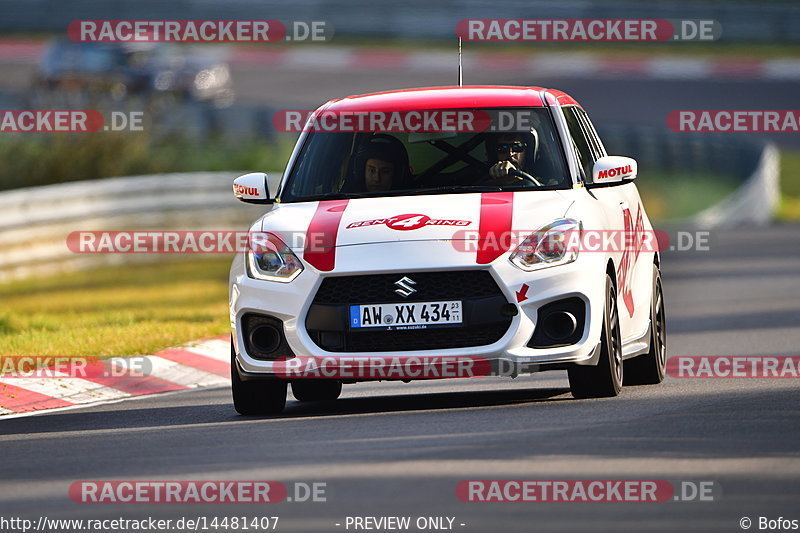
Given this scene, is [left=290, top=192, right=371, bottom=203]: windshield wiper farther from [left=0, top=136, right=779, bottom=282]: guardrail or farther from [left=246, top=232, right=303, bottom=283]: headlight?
[left=0, top=136, right=779, bottom=282]: guardrail

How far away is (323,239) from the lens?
30.1 feet

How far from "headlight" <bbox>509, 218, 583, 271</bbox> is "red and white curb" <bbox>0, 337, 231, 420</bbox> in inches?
130

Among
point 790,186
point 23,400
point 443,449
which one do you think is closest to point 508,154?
point 443,449

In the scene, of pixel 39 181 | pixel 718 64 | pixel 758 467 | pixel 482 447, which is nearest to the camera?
pixel 758 467

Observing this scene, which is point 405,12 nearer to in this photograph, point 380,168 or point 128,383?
point 128,383

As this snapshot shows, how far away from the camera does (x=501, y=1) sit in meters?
46.8

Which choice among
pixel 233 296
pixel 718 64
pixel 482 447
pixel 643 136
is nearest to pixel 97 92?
pixel 643 136

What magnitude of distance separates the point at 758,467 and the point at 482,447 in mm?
1280

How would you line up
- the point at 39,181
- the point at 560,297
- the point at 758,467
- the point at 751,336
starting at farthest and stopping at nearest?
the point at 39,181
the point at 751,336
the point at 560,297
the point at 758,467

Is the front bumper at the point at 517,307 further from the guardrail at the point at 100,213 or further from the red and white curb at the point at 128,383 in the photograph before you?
the guardrail at the point at 100,213

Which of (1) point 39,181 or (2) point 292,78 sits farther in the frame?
(2) point 292,78

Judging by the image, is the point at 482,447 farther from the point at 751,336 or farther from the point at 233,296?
the point at 751,336

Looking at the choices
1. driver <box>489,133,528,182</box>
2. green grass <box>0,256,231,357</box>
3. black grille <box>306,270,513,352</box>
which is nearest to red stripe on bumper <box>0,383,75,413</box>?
green grass <box>0,256,231,357</box>

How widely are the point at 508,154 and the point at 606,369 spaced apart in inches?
57.8
